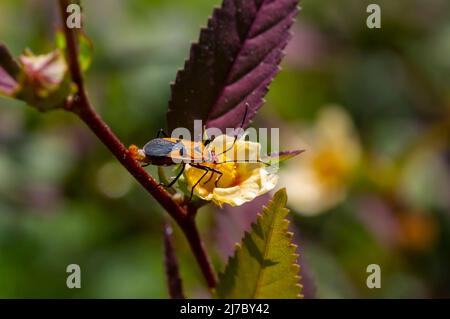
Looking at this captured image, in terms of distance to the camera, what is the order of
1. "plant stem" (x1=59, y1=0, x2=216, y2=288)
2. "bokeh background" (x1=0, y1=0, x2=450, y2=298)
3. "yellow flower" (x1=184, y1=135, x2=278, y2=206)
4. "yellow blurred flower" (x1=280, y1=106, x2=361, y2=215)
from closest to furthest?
"plant stem" (x1=59, y1=0, x2=216, y2=288)
"yellow flower" (x1=184, y1=135, x2=278, y2=206)
"bokeh background" (x1=0, y1=0, x2=450, y2=298)
"yellow blurred flower" (x1=280, y1=106, x2=361, y2=215)

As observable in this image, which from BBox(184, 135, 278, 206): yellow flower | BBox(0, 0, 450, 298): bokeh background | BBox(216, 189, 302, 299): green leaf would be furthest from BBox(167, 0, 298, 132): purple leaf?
BBox(0, 0, 450, 298): bokeh background

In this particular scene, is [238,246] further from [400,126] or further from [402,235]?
[400,126]

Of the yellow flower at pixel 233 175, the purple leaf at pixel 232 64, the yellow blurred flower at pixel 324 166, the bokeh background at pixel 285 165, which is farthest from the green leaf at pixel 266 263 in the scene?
the yellow blurred flower at pixel 324 166

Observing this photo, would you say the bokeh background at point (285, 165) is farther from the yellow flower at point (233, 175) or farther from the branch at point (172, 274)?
the yellow flower at point (233, 175)

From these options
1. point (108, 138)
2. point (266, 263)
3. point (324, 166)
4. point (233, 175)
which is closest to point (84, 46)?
point (108, 138)

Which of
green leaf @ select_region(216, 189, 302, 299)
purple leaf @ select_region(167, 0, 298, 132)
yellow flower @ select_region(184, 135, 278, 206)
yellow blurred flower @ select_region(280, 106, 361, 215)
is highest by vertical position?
yellow blurred flower @ select_region(280, 106, 361, 215)

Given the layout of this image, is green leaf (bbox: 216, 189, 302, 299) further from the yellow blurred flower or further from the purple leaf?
the yellow blurred flower

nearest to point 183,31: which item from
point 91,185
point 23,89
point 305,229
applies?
point 91,185
